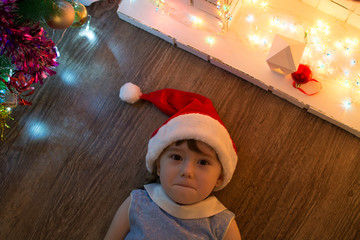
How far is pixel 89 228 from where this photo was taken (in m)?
1.39

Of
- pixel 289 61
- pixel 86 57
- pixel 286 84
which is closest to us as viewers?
pixel 289 61

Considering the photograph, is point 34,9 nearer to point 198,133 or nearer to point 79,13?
point 79,13

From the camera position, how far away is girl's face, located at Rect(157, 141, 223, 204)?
1.14 metres

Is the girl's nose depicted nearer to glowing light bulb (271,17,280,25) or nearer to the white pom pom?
the white pom pom

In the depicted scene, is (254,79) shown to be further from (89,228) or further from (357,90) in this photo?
(89,228)

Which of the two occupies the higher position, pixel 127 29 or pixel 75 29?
pixel 127 29

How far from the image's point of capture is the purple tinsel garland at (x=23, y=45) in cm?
103

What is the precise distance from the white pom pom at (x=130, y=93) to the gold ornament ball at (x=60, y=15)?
0.37 meters

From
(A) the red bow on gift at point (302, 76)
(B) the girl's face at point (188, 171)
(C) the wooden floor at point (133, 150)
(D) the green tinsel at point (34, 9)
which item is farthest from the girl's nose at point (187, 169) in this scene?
(D) the green tinsel at point (34, 9)

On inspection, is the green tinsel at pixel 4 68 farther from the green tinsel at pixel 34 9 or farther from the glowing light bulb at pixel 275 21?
the glowing light bulb at pixel 275 21

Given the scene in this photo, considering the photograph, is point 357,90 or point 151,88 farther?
point 151,88

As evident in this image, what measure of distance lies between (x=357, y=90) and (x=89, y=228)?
4.37 ft

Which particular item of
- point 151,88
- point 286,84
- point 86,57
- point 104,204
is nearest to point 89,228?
point 104,204

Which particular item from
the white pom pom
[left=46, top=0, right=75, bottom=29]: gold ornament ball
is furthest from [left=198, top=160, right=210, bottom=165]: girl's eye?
[left=46, top=0, right=75, bottom=29]: gold ornament ball
